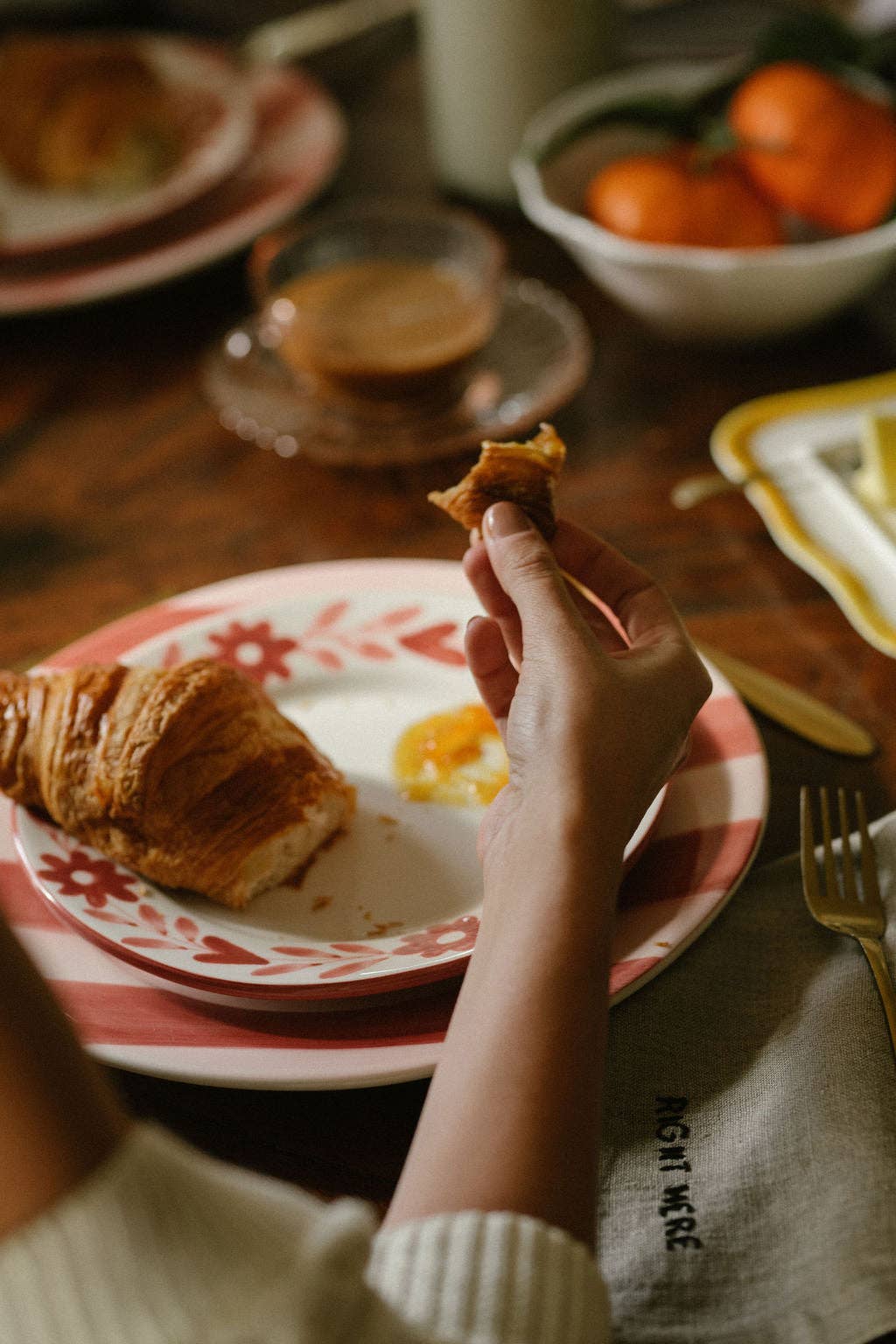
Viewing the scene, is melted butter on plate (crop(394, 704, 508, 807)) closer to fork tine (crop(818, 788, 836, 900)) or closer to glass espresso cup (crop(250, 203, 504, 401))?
fork tine (crop(818, 788, 836, 900))

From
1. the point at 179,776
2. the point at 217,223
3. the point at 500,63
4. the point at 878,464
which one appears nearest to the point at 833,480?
the point at 878,464

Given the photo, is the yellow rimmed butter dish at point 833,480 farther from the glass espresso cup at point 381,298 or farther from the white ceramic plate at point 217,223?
the white ceramic plate at point 217,223

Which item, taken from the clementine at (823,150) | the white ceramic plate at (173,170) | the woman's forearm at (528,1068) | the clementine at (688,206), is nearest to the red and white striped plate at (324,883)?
the woman's forearm at (528,1068)

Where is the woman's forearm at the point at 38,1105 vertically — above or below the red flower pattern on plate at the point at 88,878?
above

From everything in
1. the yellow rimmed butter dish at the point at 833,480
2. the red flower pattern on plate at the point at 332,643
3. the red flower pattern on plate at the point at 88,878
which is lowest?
the yellow rimmed butter dish at the point at 833,480

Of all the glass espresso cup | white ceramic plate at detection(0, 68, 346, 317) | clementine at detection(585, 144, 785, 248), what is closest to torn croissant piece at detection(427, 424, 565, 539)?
the glass espresso cup

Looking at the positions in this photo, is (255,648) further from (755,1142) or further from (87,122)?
(87,122)

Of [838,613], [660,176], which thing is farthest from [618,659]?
[660,176]
